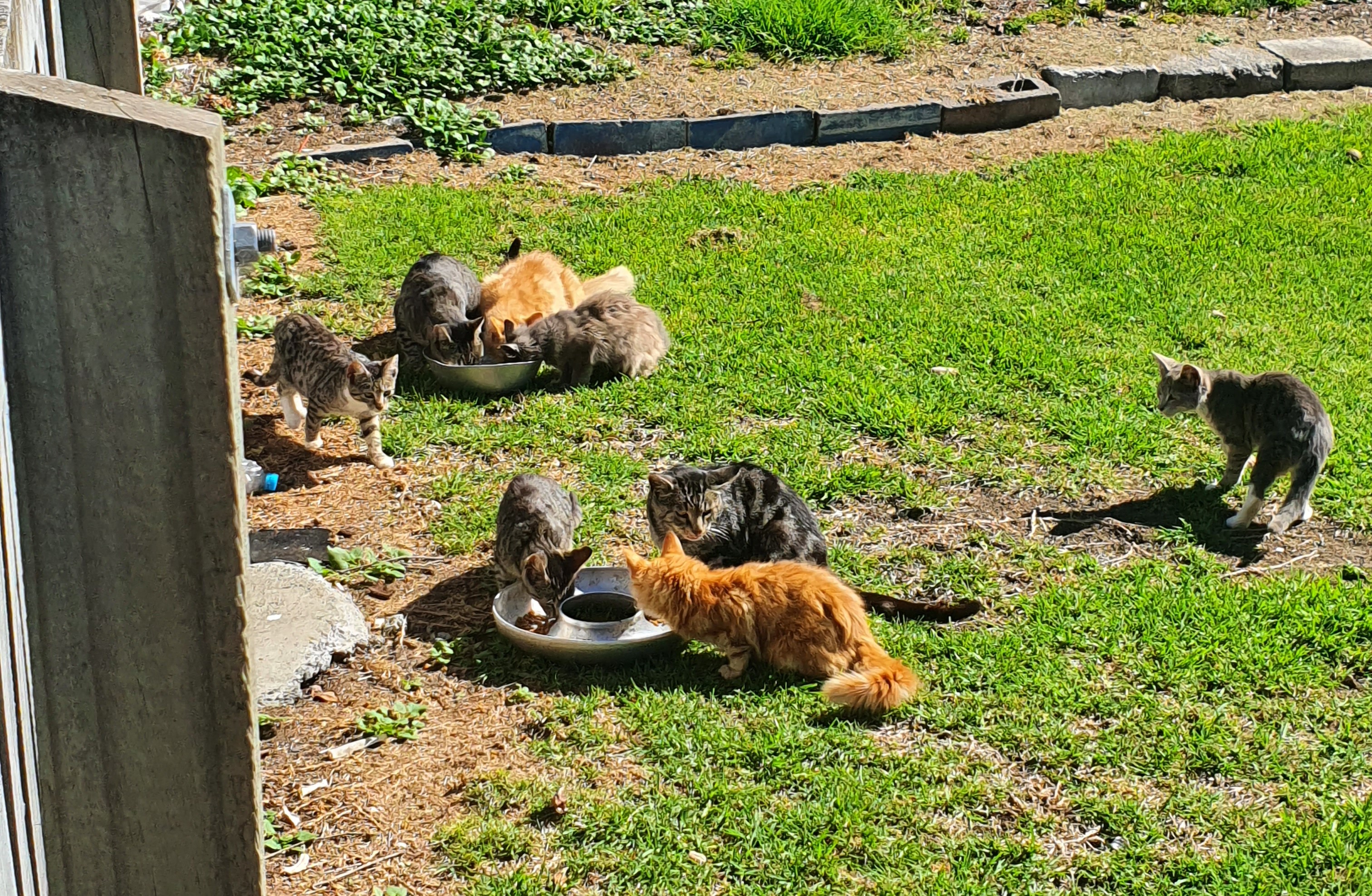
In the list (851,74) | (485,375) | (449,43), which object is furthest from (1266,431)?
(449,43)

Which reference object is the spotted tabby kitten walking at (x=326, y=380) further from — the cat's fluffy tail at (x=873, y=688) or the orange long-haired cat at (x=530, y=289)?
the cat's fluffy tail at (x=873, y=688)

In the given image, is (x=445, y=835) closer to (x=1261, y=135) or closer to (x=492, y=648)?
(x=492, y=648)

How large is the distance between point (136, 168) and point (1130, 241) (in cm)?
949

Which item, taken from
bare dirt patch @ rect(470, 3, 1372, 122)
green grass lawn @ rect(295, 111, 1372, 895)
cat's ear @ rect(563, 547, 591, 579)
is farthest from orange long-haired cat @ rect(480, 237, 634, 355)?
bare dirt patch @ rect(470, 3, 1372, 122)

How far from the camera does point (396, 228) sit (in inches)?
398

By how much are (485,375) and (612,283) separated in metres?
1.37

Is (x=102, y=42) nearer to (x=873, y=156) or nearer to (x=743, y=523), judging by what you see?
(x=743, y=523)

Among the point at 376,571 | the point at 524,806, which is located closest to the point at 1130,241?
the point at 376,571

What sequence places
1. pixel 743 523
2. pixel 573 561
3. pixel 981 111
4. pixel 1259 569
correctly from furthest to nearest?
pixel 981 111 < pixel 1259 569 < pixel 743 523 < pixel 573 561

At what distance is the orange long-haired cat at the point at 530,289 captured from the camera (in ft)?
27.7

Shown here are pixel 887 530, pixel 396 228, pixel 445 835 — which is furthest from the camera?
pixel 396 228

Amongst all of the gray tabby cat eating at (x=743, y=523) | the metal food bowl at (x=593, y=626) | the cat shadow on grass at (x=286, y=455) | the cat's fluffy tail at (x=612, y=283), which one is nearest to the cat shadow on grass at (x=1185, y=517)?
the gray tabby cat eating at (x=743, y=523)

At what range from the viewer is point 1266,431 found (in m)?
6.70

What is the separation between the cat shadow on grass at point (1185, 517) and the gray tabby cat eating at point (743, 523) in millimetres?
1133
